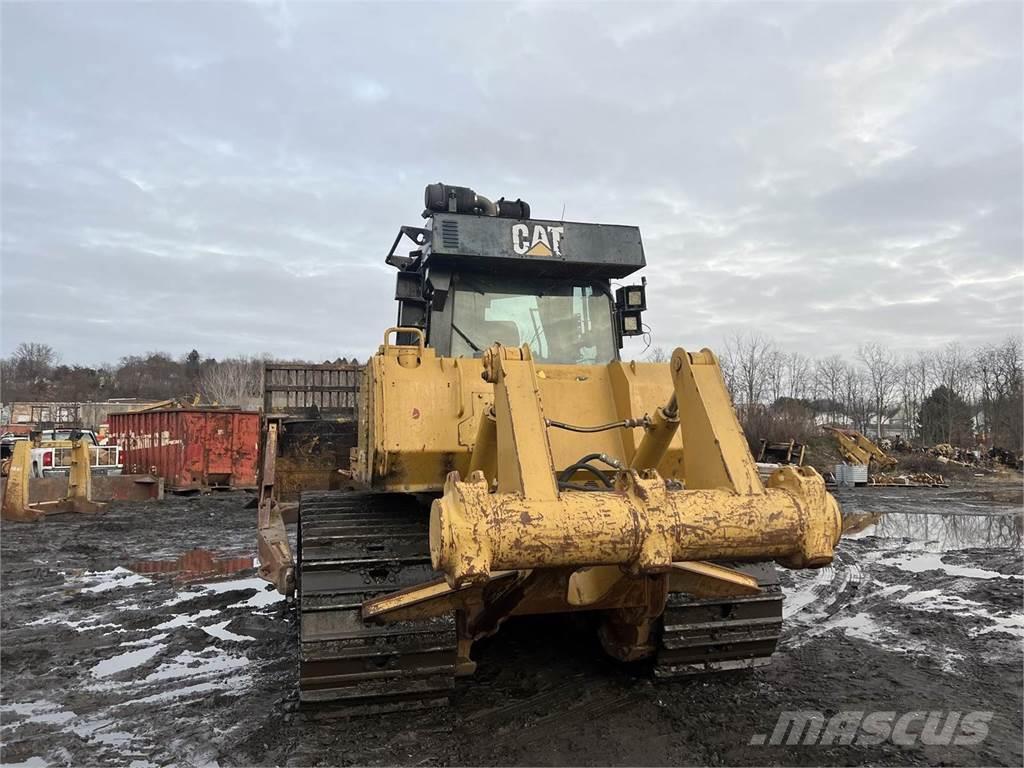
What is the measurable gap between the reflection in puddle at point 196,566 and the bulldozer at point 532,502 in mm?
3509

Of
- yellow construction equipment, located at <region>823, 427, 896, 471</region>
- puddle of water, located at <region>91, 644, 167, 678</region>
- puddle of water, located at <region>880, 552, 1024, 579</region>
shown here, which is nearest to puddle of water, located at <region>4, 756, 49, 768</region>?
puddle of water, located at <region>91, 644, 167, 678</region>

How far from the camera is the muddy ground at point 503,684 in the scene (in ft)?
11.9

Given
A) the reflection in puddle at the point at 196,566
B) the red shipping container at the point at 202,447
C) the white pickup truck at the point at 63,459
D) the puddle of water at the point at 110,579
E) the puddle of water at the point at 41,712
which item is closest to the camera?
the puddle of water at the point at 41,712

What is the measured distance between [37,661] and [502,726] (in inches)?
140

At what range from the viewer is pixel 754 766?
3469 millimetres

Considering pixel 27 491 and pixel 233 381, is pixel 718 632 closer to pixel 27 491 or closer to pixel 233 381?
pixel 27 491

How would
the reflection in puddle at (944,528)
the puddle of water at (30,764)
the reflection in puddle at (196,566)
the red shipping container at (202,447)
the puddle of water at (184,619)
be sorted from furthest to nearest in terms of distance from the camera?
the red shipping container at (202,447) → the reflection in puddle at (944,528) → the reflection in puddle at (196,566) → the puddle of water at (184,619) → the puddle of water at (30,764)

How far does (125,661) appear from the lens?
5.12m

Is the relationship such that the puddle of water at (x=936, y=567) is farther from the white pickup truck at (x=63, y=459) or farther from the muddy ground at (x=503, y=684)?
the white pickup truck at (x=63, y=459)

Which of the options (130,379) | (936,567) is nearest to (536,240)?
(936,567)

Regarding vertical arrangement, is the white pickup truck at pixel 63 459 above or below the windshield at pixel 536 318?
below

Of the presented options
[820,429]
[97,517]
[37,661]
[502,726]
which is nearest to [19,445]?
[97,517]

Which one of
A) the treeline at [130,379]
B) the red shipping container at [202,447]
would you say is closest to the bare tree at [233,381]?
the treeline at [130,379]

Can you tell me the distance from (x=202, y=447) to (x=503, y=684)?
13.8 metres
